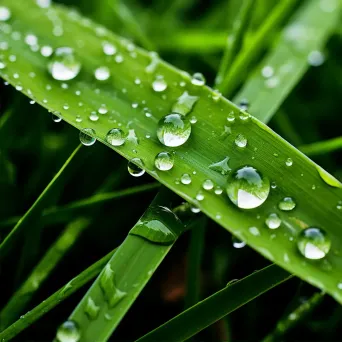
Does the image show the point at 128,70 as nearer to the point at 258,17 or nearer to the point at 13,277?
the point at 13,277

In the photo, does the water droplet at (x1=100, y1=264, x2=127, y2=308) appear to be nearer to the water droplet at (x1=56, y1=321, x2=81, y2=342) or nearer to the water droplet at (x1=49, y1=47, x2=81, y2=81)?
the water droplet at (x1=56, y1=321, x2=81, y2=342)

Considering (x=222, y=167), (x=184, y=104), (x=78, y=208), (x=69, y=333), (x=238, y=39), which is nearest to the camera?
(x=69, y=333)

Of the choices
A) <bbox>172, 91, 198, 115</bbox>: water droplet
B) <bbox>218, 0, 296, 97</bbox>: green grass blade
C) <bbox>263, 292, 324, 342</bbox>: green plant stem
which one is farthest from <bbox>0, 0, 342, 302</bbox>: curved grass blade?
<bbox>263, 292, 324, 342</bbox>: green plant stem

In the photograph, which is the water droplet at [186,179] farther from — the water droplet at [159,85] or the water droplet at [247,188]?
the water droplet at [159,85]

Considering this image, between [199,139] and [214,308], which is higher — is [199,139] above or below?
above

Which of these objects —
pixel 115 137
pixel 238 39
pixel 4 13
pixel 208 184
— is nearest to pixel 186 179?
pixel 208 184

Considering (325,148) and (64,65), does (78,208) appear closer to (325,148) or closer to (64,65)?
(64,65)

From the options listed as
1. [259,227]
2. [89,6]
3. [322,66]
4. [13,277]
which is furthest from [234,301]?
[89,6]

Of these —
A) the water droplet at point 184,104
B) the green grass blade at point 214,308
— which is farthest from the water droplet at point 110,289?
the water droplet at point 184,104
